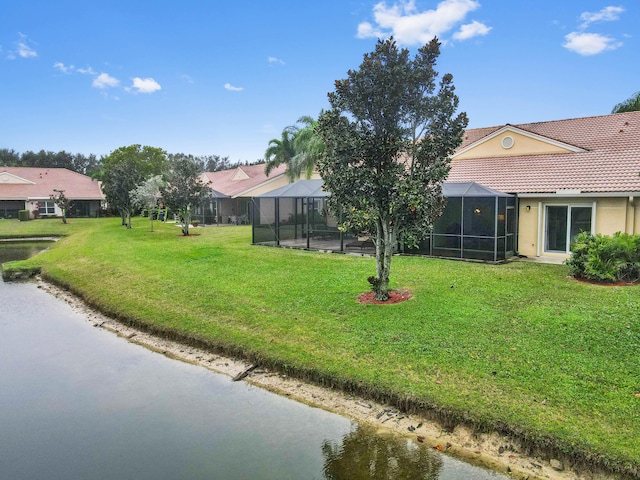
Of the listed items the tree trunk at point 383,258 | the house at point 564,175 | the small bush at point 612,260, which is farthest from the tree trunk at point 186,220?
the small bush at point 612,260

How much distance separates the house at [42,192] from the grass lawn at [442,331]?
3513 centimetres

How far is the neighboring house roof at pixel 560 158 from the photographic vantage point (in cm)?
1505

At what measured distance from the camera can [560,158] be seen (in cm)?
1719

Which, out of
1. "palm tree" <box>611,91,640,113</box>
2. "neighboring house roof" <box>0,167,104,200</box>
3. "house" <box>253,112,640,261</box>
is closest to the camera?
"house" <box>253,112,640,261</box>

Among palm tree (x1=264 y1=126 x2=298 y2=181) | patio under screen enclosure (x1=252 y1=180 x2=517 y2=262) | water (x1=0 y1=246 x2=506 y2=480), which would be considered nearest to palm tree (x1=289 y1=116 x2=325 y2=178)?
palm tree (x1=264 y1=126 x2=298 y2=181)

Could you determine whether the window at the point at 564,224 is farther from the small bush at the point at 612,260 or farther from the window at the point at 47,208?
the window at the point at 47,208

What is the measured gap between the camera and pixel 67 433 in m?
6.18

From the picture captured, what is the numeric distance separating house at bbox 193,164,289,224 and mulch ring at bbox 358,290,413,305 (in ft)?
79.5

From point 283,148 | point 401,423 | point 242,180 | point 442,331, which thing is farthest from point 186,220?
point 401,423

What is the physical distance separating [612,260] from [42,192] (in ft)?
165

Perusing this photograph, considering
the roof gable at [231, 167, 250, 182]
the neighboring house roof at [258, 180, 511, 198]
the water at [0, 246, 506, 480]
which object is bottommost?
the water at [0, 246, 506, 480]

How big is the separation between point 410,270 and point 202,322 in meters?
6.67

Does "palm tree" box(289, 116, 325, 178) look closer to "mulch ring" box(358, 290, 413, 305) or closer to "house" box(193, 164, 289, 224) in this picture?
"house" box(193, 164, 289, 224)

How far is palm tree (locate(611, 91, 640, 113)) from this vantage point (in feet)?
80.4
